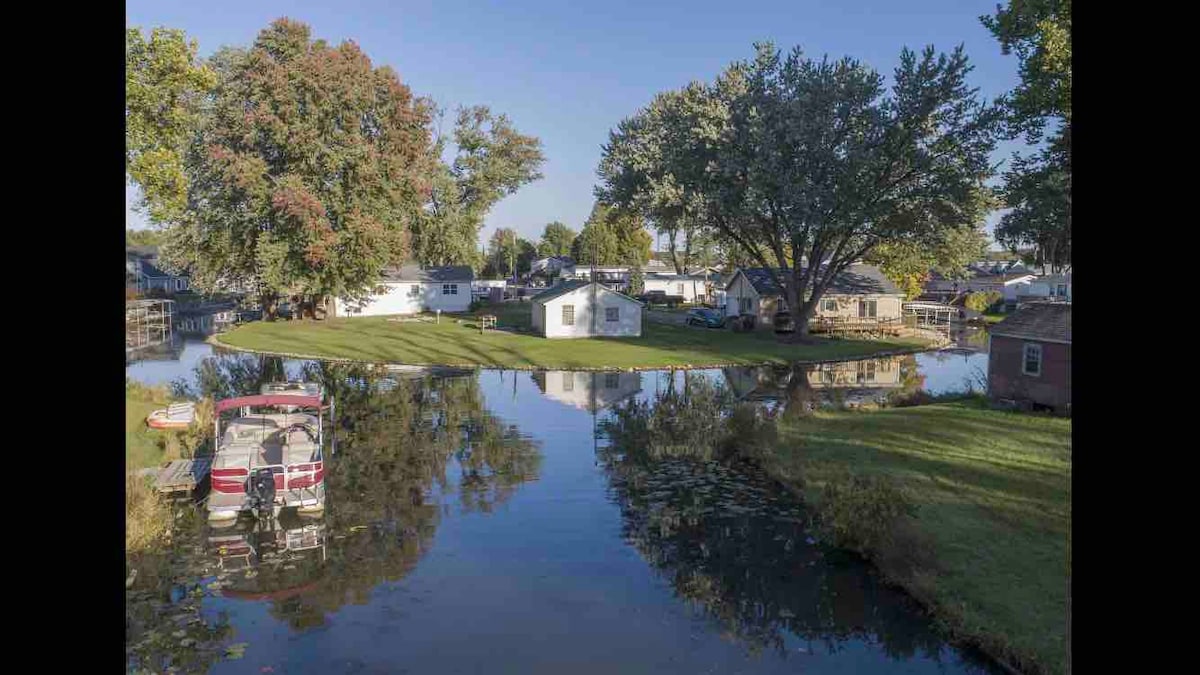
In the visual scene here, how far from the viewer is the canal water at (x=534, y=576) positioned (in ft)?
45.8

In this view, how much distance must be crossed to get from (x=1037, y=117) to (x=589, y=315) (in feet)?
108

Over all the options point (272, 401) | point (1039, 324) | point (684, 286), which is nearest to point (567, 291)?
point (1039, 324)

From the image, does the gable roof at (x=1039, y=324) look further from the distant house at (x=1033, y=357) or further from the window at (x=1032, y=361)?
the window at (x=1032, y=361)

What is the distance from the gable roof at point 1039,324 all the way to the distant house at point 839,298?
114 ft

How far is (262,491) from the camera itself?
2053cm

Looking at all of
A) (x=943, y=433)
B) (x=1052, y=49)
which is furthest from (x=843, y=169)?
(x=943, y=433)

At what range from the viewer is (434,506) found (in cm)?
2166

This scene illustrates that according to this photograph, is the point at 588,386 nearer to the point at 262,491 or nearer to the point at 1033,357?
the point at 1033,357

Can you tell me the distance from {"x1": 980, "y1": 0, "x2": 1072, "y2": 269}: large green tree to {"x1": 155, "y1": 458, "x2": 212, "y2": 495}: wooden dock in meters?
31.5

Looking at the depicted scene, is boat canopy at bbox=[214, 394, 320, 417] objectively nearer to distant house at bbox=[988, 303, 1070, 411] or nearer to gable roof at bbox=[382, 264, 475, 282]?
distant house at bbox=[988, 303, 1070, 411]

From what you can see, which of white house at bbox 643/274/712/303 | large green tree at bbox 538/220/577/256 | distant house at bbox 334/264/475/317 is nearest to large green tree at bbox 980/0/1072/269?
distant house at bbox 334/264/475/317

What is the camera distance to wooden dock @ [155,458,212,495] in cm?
2202
